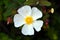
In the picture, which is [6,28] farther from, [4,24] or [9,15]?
[9,15]

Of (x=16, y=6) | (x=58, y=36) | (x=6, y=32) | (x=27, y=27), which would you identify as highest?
(x=16, y=6)

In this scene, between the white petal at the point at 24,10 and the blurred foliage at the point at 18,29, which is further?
the blurred foliage at the point at 18,29

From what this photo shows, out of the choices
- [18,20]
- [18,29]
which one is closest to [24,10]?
[18,20]

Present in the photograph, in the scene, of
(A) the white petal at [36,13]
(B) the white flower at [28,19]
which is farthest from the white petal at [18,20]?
(A) the white petal at [36,13]

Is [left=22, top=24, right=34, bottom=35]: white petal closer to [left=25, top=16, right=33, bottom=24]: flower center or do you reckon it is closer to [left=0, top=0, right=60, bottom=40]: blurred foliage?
[left=25, top=16, right=33, bottom=24]: flower center

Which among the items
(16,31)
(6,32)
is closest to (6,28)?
(6,32)

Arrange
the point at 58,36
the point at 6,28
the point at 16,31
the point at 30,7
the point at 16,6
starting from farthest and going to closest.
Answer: the point at 58,36 < the point at 6,28 < the point at 16,31 < the point at 16,6 < the point at 30,7

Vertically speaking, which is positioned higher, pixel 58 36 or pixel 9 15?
pixel 9 15

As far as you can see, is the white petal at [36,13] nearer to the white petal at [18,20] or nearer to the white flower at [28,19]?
the white flower at [28,19]
